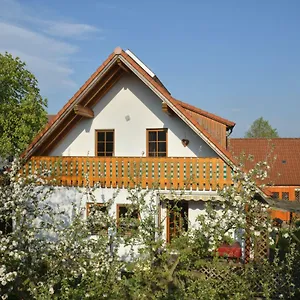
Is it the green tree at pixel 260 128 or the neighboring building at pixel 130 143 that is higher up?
the green tree at pixel 260 128

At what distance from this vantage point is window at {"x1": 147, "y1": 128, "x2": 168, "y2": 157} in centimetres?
1698

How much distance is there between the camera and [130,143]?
17484 mm

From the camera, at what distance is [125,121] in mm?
17531

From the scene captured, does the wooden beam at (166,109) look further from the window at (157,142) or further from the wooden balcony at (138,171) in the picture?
the wooden balcony at (138,171)

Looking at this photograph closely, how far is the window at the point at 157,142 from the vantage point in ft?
55.7

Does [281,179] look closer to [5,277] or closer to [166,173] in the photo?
[166,173]

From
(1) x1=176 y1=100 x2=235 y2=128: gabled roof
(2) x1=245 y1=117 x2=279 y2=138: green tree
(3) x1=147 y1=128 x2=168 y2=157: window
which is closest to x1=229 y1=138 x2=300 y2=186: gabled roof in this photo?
(1) x1=176 y1=100 x2=235 y2=128: gabled roof

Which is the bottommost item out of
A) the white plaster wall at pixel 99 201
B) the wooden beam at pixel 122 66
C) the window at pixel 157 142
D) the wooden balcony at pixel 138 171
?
the white plaster wall at pixel 99 201

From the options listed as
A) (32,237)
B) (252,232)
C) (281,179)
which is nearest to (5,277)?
(32,237)

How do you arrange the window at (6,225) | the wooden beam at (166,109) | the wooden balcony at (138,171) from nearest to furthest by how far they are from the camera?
the window at (6,225), the wooden balcony at (138,171), the wooden beam at (166,109)

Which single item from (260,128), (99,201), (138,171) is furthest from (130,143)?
(260,128)

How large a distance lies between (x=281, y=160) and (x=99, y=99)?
2362 centimetres

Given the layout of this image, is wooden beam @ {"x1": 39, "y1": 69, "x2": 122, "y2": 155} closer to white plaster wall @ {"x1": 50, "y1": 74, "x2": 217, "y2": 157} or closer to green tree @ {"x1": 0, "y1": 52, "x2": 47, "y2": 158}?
white plaster wall @ {"x1": 50, "y1": 74, "x2": 217, "y2": 157}

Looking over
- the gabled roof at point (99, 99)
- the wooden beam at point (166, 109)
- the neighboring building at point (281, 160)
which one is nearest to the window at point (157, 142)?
the wooden beam at point (166, 109)
